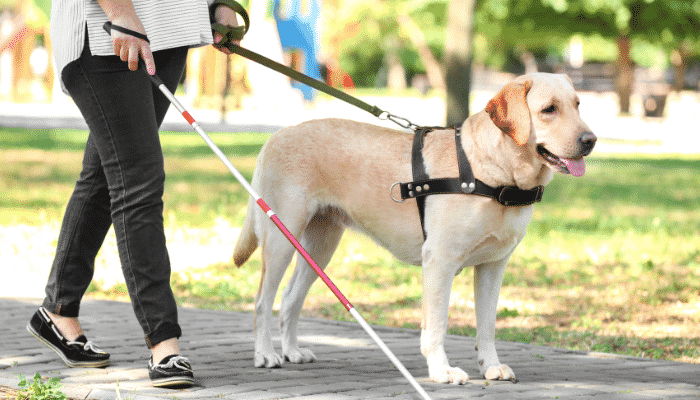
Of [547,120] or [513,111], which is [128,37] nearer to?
[513,111]

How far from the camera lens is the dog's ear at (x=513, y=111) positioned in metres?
3.81

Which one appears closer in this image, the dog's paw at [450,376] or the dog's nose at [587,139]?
the dog's nose at [587,139]

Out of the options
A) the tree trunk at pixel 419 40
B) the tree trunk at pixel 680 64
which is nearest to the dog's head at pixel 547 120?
the tree trunk at pixel 419 40

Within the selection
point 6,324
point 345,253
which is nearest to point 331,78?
point 345,253

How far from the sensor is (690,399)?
3732mm

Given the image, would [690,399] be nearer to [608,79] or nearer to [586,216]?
[586,216]

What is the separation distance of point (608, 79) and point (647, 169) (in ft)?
179

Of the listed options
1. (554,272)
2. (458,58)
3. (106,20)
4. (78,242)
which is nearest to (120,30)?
(106,20)

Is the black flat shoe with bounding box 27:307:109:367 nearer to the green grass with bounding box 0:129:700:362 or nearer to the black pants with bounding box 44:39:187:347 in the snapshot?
the black pants with bounding box 44:39:187:347

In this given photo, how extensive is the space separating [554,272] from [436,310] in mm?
3584

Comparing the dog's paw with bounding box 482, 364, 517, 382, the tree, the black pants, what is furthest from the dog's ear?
the tree

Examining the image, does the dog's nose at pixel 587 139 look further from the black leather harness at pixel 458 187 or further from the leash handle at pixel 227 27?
the leash handle at pixel 227 27

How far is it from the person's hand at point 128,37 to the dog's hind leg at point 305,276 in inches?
49.4

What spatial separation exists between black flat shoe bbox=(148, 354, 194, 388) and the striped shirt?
137 cm
